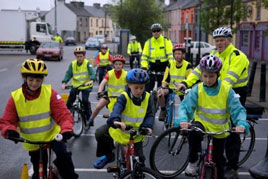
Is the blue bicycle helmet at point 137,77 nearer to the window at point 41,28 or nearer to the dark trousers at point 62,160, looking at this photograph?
the dark trousers at point 62,160

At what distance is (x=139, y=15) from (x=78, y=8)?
66740 mm

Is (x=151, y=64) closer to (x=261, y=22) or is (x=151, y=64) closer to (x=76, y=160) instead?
(x=76, y=160)

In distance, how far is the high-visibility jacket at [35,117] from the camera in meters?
4.24

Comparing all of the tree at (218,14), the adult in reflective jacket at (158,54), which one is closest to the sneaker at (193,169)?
the adult in reflective jacket at (158,54)

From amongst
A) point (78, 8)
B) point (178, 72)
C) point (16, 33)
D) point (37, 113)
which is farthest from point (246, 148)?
point (78, 8)

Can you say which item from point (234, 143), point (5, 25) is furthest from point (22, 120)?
point (5, 25)

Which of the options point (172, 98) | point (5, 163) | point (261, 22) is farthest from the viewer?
point (261, 22)

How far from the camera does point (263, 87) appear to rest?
13.0 metres

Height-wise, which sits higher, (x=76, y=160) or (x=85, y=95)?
(x=85, y=95)

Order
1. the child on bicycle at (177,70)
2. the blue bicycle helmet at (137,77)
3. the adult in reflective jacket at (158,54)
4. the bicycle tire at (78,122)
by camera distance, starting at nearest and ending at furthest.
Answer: the blue bicycle helmet at (137,77) → the child on bicycle at (177,70) → the bicycle tire at (78,122) → the adult in reflective jacket at (158,54)

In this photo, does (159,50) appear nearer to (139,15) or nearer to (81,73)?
(81,73)

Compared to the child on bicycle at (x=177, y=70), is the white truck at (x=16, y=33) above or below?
above

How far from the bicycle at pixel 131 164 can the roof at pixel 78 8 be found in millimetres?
100167

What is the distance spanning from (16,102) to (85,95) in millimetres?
4468
